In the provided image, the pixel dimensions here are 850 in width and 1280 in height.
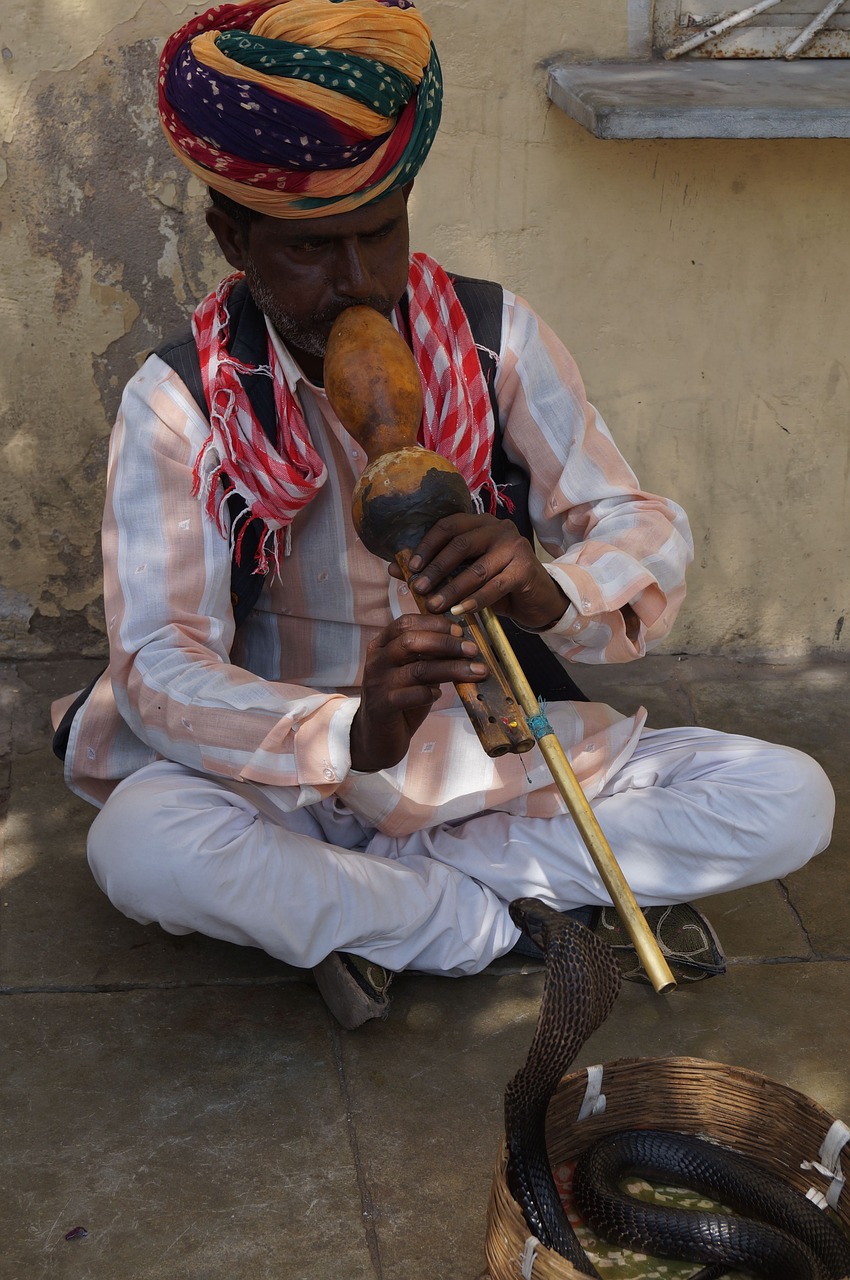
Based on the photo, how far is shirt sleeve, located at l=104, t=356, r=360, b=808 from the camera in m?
2.26

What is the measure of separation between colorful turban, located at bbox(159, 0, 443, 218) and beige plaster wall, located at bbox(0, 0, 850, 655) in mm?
1112

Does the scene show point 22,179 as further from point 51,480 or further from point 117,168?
point 51,480

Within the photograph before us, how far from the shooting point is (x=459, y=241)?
3.37 meters

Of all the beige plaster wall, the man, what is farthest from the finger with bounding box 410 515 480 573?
the beige plaster wall

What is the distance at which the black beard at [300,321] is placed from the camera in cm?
221

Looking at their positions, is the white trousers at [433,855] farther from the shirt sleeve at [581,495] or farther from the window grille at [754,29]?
the window grille at [754,29]

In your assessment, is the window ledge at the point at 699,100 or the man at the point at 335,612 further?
the window ledge at the point at 699,100

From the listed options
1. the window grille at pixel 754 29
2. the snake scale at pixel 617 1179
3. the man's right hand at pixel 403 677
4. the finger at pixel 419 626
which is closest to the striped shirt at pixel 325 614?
the man's right hand at pixel 403 677

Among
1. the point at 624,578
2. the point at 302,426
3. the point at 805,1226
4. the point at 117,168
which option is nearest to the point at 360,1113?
the point at 805,1226

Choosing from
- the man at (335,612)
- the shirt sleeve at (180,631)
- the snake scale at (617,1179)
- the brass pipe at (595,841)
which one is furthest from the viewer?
the shirt sleeve at (180,631)

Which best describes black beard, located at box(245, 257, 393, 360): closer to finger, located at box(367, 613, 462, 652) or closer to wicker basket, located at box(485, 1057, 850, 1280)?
finger, located at box(367, 613, 462, 652)

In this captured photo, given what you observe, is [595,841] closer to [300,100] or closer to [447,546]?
[447,546]

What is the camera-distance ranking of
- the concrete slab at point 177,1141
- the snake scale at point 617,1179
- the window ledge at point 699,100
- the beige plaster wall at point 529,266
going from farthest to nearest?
the beige plaster wall at point 529,266 → the window ledge at point 699,100 → the concrete slab at point 177,1141 → the snake scale at point 617,1179

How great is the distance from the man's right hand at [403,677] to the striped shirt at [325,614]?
108 millimetres
